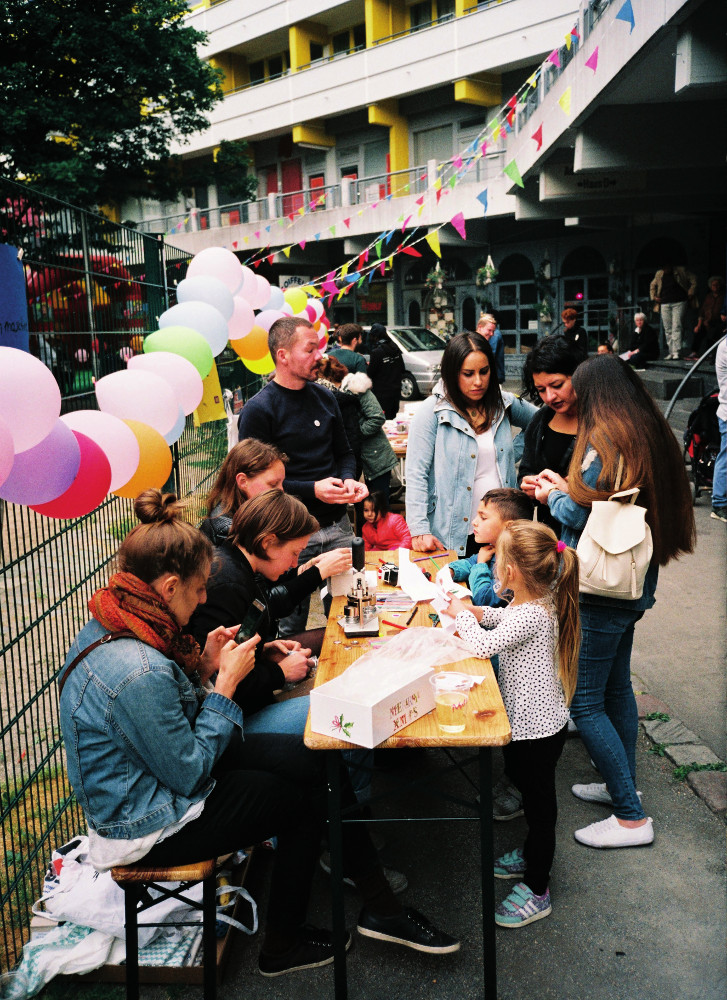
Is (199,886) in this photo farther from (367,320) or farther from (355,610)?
(367,320)

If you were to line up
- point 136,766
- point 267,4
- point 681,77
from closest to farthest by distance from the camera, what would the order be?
point 136,766 → point 681,77 → point 267,4

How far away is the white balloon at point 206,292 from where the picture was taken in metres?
4.95

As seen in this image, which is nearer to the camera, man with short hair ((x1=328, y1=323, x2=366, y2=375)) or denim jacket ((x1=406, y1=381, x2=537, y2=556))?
denim jacket ((x1=406, y1=381, x2=537, y2=556))

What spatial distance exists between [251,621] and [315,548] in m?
1.36

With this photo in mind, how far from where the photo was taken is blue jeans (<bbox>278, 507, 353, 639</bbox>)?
4.24 m

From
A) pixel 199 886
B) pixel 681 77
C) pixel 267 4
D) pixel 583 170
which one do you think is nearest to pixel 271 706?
pixel 199 886

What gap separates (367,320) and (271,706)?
26789mm

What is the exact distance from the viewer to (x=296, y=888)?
2.64 metres

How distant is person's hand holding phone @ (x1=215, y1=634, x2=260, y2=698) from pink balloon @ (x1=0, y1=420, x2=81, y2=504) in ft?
2.32

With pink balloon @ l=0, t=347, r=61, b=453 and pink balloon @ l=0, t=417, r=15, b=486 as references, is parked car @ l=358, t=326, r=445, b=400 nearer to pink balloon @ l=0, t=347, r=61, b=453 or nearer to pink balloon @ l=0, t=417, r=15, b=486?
pink balloon @ l=0, t=347, r=61, b=453

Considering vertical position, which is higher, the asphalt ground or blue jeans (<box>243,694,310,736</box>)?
blue jeans (<box>243,694,310,736</box>)

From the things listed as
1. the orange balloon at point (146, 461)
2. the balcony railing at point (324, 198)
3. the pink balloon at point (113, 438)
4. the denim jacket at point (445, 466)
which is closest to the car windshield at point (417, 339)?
the balcony railing at point (324, 198)

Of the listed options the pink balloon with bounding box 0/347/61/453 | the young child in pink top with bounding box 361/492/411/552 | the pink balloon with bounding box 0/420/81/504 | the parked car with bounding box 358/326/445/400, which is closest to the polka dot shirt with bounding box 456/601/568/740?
the pink balloon with bounding box 0/420/81/504

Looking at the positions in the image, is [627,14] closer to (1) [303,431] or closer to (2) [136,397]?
(1) [303,431]
